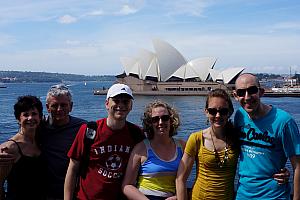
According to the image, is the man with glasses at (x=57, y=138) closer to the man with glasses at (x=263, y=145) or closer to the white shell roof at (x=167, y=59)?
the man with glasses at (x=263, y=145)

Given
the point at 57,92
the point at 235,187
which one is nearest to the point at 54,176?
the point at 57,92

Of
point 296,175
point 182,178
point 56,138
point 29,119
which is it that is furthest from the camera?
point 56,138

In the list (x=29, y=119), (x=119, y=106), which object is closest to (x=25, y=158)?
(x=29, y=119)

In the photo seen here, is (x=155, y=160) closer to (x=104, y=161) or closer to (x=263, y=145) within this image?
(x=104, y=161)

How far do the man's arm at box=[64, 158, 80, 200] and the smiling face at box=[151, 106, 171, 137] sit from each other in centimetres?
47

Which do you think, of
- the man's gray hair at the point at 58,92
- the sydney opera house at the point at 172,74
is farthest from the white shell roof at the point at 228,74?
the man's gray hair at the point at 58,92

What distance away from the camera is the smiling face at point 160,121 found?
86.5 inches

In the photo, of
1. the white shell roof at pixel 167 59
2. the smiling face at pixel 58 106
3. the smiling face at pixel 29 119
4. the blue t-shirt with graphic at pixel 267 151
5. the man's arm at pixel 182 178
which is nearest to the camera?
the blue t-shirt with graphic at pixel 267 151

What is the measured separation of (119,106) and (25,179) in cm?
65

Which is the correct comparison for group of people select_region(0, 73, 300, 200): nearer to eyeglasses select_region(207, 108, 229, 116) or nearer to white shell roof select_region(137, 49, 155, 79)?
eyeglasses select_region(207, 108, 229, 116)

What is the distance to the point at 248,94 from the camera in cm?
211

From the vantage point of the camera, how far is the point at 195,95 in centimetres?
4550

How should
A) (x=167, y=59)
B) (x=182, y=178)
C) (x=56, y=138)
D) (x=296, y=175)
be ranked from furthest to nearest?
(x=167, y=59), (x=56, y=138), (x=182, y=178), (x=296, y=175)

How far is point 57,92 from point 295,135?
1.38m
